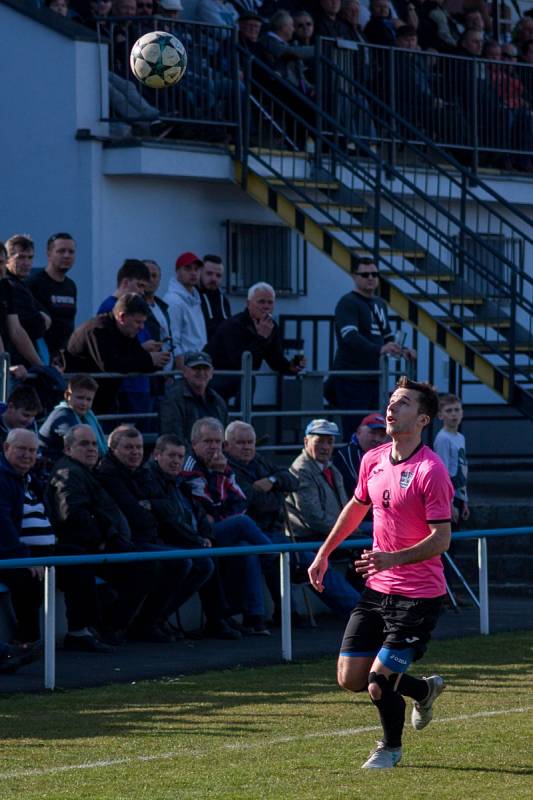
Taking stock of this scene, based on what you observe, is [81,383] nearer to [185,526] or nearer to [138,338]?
[185,526]

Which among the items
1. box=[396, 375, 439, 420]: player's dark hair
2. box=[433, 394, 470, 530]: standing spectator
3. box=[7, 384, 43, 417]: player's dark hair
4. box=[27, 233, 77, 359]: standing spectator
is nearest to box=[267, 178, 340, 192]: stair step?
box=[433, 394, 470, 530]: standing spectator

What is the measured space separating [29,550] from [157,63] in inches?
232

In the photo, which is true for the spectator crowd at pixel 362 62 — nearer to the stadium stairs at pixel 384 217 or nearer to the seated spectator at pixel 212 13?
the seated spectator at pixel 212 13

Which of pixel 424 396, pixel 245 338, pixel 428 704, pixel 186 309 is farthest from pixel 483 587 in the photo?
pixel 424 396

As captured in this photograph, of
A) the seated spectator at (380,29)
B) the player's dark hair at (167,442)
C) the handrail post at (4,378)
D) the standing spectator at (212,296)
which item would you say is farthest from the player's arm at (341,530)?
the seated spectator at (380,29)

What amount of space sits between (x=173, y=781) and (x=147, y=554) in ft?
11.8

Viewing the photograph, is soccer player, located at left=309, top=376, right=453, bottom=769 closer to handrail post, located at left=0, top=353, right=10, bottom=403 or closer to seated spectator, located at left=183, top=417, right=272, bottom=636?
seated spectator, located at left=183, top=417, right=272, bottom=636

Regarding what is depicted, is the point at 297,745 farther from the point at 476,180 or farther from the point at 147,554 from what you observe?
the point at 476,180

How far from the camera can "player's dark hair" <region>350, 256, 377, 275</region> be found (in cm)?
1709

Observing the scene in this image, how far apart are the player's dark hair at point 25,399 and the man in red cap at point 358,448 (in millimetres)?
3406

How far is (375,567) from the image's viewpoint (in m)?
8.37

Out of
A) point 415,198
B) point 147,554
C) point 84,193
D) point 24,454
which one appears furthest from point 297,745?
point 415,198

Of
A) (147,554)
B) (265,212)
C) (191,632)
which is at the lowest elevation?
(191,632)

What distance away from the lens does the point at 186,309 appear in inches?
630
